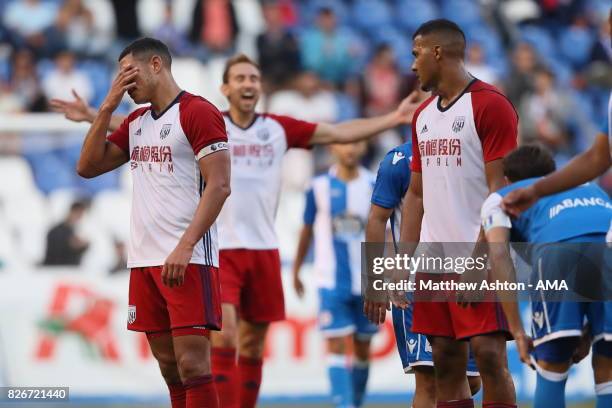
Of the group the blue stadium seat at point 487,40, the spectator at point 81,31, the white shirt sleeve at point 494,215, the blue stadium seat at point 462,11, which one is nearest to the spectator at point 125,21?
the spectator at point 81,31

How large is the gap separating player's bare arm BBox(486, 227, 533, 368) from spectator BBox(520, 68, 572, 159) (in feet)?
34.5

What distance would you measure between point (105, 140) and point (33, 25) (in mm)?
10572

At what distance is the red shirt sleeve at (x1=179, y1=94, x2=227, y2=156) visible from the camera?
6988 mm

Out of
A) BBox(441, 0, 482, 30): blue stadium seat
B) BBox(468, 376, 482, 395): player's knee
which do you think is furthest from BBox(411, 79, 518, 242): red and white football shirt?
BBox(441, 0, 482, 30): blue stadium seat

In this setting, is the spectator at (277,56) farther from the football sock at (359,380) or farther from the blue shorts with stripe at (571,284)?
the blue shorts with stripe at (571,284)

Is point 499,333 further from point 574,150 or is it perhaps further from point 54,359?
point 574,150

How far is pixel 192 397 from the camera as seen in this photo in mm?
6910

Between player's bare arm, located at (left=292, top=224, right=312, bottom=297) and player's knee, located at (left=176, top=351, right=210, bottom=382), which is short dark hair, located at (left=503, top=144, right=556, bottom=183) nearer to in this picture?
player's knee, located at (left=176, top=351, right=210, bottom=382)

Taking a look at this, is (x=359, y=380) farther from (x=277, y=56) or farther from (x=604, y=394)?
(x=277, y=56)

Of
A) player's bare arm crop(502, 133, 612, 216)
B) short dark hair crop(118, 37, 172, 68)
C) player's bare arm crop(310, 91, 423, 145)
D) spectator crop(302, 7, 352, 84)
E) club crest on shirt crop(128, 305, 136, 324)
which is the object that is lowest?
club crest on shirt crop(128, 305, 136, 324)

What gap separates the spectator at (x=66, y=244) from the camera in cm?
1362

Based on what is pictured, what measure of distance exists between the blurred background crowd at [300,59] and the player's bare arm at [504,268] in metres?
8.35

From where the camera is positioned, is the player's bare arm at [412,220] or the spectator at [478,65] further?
the spectator at [478,65]

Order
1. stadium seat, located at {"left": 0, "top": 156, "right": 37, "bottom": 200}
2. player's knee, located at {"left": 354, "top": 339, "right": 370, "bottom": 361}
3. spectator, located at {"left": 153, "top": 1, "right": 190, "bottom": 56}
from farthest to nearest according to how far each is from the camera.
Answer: spectator, located at {"left": 153, "top": 1, "right": 190, "bottom": 56}, stadium seat, located at {"left": 0, "top": 156, "right": 37, "bottom": 200}, player's knee, located at {"left": 354, "top": 339, "right": 370, "bottom": 361}
